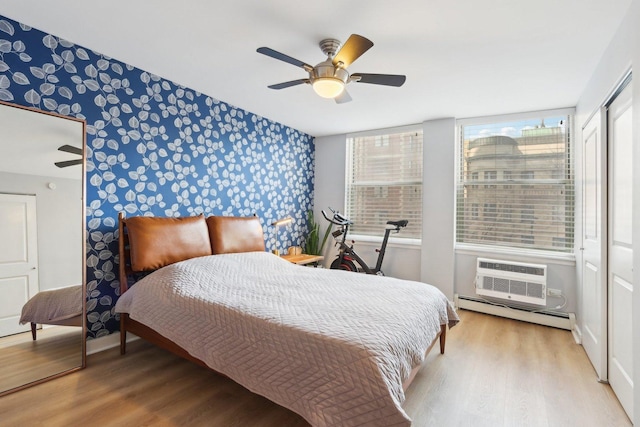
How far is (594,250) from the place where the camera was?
2557mm

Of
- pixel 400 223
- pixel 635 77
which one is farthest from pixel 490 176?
pixel 635 77

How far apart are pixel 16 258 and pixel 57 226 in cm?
31

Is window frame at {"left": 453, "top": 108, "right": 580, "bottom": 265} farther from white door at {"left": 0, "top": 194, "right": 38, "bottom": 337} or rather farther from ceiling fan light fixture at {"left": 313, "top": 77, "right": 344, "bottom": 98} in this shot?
white door at {"left": 0, "top": 194, "right": 38, "bottom": 337}

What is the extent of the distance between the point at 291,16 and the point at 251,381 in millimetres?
2192

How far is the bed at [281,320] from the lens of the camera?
1405mm

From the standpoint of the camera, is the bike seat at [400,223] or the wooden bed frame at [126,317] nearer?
the wooden bed frame at [126,317]

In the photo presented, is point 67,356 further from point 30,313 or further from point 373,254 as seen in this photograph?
point 373,254

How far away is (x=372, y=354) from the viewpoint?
1.42 meters

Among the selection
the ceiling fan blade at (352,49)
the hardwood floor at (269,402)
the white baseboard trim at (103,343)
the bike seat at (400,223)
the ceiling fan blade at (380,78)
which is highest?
the ceiling fan blade at (352,49)

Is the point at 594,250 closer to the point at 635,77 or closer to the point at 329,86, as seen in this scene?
the point at 635,77

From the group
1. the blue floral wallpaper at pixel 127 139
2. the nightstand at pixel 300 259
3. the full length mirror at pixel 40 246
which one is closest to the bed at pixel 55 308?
the full length mirror at pixel 40 246

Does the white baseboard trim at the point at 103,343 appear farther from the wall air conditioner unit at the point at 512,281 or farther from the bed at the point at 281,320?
the wall air conditioner unit at the point at 512,281

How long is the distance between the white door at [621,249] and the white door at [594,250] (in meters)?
0.06

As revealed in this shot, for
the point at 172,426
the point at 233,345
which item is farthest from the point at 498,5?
the point at 172,426
